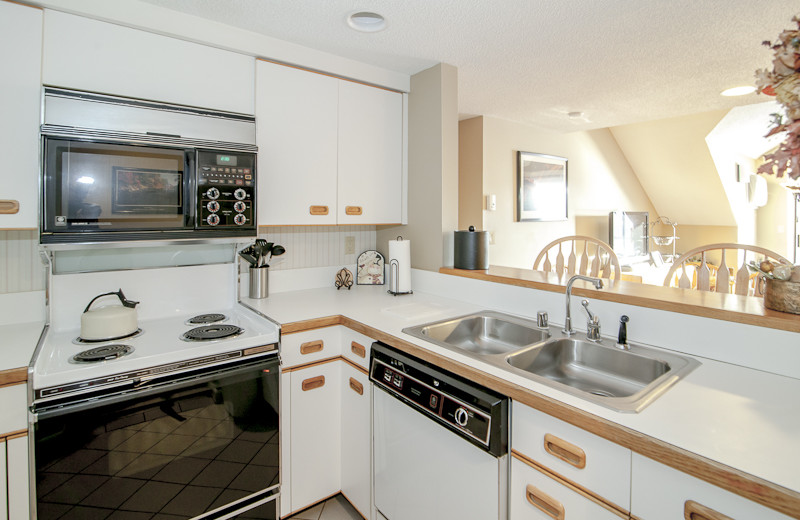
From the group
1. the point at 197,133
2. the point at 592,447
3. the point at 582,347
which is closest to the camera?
the point at 592,447

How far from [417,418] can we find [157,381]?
90 cm

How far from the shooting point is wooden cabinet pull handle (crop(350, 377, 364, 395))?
1709 mm

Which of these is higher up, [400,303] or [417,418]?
[400,303]

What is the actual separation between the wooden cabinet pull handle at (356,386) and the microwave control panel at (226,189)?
2.70ft

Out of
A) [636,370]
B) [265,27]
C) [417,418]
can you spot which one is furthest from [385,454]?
[265,27]

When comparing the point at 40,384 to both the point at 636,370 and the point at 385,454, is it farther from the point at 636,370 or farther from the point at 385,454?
the point at 636,370

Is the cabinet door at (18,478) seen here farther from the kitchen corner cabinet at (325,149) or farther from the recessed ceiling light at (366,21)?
the recessed ceiling light at (366,21)

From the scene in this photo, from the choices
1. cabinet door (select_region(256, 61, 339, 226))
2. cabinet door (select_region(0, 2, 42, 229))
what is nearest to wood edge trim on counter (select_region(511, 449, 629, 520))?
cabinet door (select_region(256, 61, 339, 226))

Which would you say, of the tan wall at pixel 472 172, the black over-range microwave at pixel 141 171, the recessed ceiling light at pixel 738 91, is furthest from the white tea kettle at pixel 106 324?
the recessed ceiling light at pixel 738 91

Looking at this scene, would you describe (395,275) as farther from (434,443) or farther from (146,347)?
(146,347)

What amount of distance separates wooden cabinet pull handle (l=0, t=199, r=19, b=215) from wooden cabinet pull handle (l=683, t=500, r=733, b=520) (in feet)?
7.02

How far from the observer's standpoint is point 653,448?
83 centimetres

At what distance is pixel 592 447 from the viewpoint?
0.95 m

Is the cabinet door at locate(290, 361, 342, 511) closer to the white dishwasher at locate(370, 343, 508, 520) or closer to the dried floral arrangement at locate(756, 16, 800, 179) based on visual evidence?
the white dishwasher at locate(370, 343, 508, 520)
